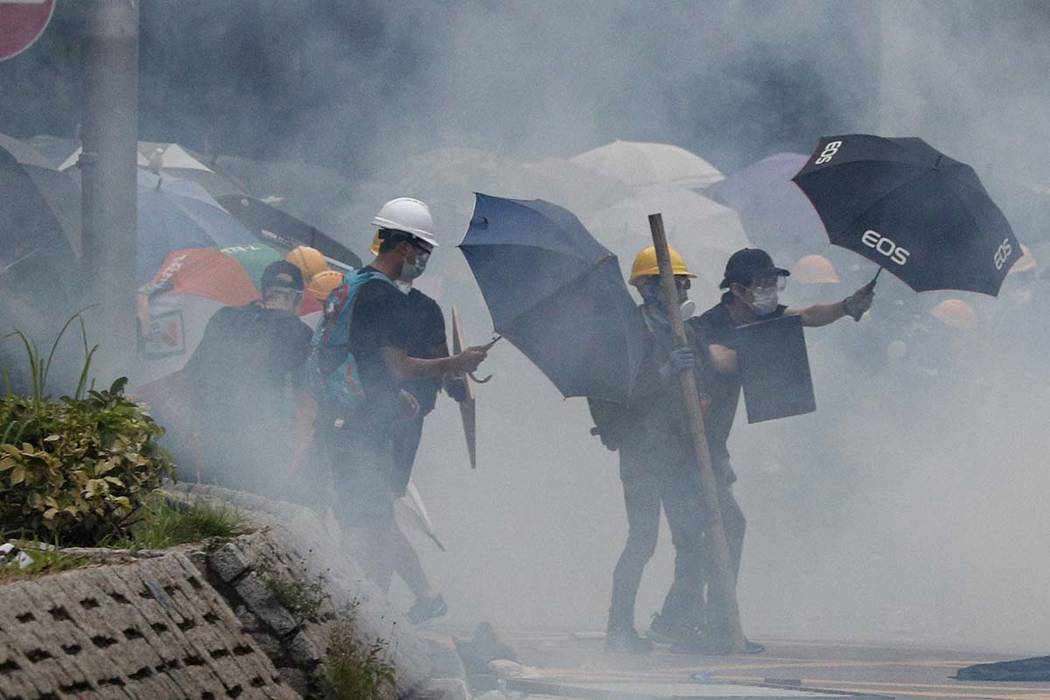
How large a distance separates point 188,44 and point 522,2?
7.06 feet

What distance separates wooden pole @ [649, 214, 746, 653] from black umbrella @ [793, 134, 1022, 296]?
25.1 inches

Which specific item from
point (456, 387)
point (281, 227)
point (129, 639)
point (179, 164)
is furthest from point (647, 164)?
point (129, 639)

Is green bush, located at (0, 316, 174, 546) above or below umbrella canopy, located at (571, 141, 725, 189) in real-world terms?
below

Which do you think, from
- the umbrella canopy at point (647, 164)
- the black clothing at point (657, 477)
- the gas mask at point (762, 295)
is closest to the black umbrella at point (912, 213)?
the gas mask at point (762, 295)

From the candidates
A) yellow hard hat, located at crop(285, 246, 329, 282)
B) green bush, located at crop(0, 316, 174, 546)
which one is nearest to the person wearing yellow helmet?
yellow hard hat, located at crop(285, 246, 329, 282)

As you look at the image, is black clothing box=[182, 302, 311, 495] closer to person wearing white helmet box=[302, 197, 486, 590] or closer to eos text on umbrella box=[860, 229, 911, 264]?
person wearing white helmet box=[302, 197, 486, 590]

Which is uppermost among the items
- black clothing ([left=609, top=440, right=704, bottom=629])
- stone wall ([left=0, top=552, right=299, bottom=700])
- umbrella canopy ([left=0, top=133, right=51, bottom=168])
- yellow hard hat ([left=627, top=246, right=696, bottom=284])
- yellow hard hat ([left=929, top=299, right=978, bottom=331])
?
yellow hard hat ([left=929, top=299, right=978, bottom=331])

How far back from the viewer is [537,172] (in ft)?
40.0

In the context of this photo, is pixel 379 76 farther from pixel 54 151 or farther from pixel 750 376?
pixel 750 376

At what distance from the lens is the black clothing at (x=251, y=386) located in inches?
284

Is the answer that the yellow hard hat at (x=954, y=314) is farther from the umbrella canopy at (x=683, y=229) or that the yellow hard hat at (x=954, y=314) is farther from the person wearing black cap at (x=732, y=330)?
the person wearing black cap at (x=732, y=330)

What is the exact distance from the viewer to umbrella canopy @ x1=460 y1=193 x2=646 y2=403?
6.84 m

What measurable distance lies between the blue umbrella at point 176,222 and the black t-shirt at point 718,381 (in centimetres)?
274

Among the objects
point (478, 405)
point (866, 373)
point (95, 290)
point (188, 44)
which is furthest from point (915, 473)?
point (95, 290)
